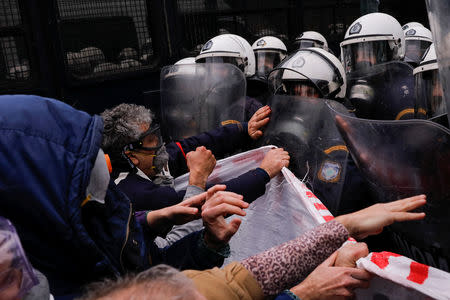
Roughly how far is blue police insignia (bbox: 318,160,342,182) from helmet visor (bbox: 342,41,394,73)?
2.14 meters

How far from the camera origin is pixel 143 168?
87.4 inches

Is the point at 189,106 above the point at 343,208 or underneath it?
above

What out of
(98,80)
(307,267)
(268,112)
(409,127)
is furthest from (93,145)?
(98,80)

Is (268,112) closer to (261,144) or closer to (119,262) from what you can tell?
(261,144)

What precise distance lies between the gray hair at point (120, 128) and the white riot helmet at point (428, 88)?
1.55 metres

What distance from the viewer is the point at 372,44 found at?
3875 mm

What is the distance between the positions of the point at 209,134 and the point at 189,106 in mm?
431

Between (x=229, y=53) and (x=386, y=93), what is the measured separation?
4.56 feet

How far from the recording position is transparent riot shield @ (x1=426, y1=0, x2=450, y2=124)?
876mm

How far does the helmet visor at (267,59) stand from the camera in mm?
4672

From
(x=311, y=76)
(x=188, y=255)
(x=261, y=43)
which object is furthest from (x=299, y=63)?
(x=261, y=43)

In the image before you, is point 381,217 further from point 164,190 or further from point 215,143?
point 215,143

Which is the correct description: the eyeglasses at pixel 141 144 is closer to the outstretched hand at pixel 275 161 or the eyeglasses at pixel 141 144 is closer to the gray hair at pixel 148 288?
the outstretched hand at pixel 275 161

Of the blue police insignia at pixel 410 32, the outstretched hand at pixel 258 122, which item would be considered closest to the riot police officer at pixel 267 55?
the outstretched hand at pixel 258 122
